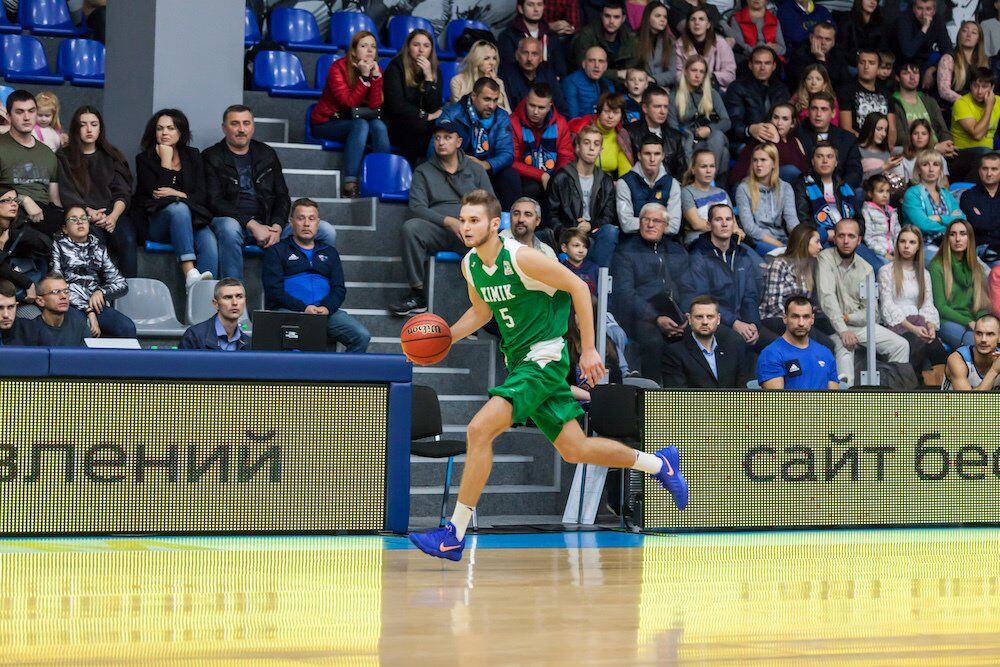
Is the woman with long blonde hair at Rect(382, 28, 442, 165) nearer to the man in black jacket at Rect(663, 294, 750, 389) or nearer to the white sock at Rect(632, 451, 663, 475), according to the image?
the man in black jacket at Rect(663, 294, 750, 389)

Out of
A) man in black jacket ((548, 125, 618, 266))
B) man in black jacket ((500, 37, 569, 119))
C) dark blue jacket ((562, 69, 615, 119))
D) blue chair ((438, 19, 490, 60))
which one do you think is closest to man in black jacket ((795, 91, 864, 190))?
dark blue jacket ((562, 69, 615, 119))

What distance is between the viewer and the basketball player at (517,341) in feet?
24.9

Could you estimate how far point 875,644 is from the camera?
5395 millimetres

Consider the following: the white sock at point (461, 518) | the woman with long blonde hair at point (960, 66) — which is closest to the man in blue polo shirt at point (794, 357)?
the white sock at point (461, 518)

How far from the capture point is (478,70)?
13.7m

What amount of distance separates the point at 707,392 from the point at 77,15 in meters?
8.51

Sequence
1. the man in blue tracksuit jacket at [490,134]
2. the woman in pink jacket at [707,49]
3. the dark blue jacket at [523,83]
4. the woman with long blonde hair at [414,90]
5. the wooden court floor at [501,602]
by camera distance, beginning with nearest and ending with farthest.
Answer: the wooden court floor at [501,602]
the man in blue tracksuit jacket at [490,134]
the woman with long blonde hair at [414,90]
the dark blue jacket at [523,83]
the woman in pink jacket at [707,49]

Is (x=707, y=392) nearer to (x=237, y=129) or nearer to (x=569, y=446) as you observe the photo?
(x=569, y=446)

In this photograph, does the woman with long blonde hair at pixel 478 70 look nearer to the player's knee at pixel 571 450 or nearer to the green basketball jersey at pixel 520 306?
the green basketball jersey at pixel 520 306

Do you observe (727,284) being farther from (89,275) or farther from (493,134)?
(89,275)

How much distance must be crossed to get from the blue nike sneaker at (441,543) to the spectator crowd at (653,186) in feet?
9.19

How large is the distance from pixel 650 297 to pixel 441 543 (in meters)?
3.15

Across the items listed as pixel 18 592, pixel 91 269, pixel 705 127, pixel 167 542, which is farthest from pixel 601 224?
pixel 18 592

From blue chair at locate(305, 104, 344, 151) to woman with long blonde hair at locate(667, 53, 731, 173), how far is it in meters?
3.21
